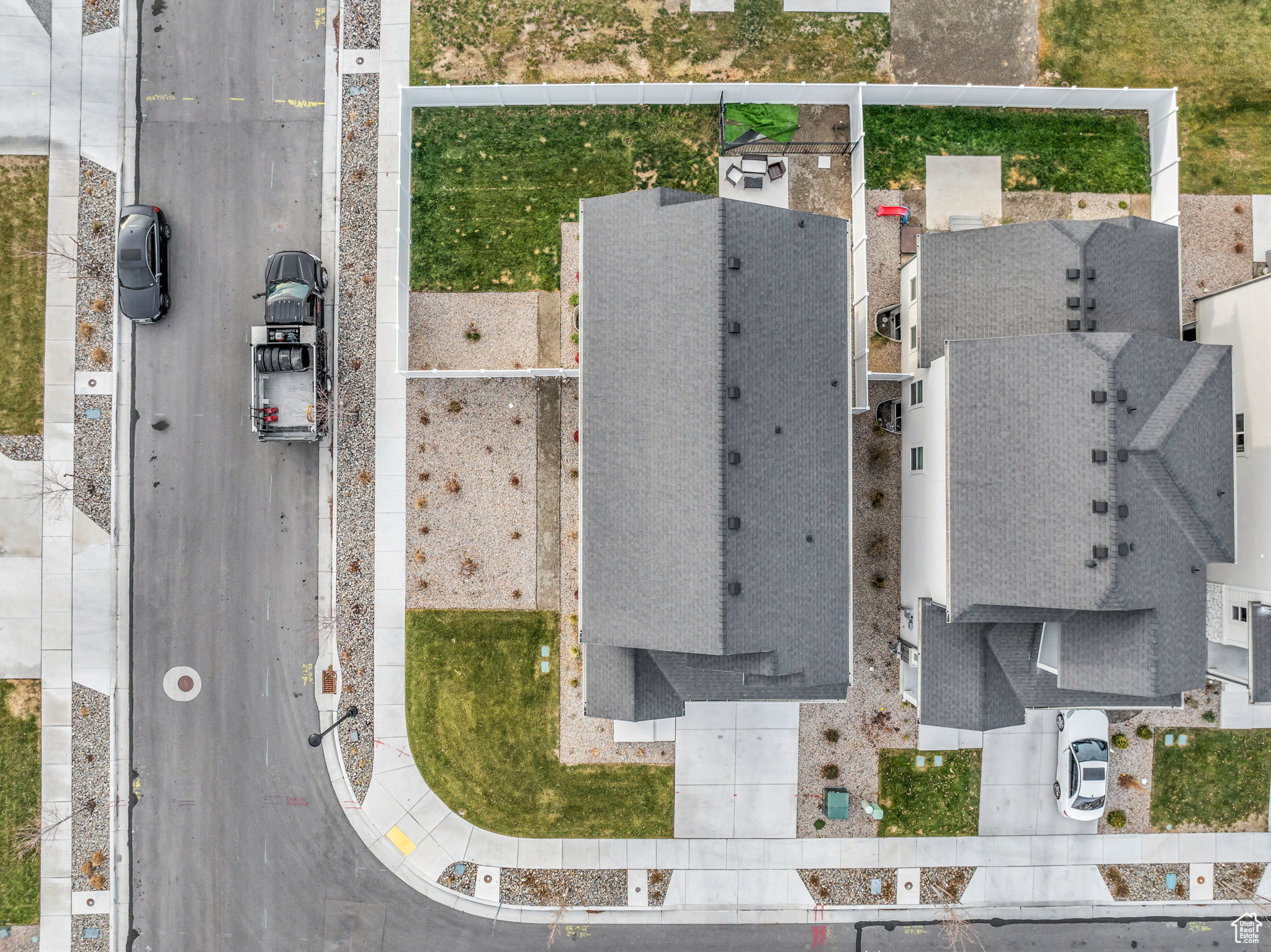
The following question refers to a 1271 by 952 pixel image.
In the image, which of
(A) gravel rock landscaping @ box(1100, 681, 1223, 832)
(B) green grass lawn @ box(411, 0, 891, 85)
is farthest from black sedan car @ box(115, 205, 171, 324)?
(A) gravel rock landscaping @ box(1100, 681, 1223, 832)

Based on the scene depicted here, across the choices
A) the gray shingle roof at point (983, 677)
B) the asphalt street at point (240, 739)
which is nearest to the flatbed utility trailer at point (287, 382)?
the asphalt street at point (240, 739)

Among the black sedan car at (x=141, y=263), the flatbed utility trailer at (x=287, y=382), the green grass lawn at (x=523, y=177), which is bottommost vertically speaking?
the flatbed utility trailer at (x=287, y=382)

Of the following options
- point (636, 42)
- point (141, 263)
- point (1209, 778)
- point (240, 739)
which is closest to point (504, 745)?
point (240, 739)

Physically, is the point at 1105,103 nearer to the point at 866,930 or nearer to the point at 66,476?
the point at 866,930

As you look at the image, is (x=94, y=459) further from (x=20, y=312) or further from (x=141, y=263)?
(x=141, y=263)

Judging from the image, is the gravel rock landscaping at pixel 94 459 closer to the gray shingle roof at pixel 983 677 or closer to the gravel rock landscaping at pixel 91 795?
the gravel rock landscaping at pixel 91 795

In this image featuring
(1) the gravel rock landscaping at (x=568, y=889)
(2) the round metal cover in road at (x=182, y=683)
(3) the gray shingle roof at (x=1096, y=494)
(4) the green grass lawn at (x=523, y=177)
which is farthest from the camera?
(4) the green grass lawn at (x=523, y=177)

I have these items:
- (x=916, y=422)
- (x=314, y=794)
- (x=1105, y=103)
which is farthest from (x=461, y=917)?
(x=1105, y=103)
